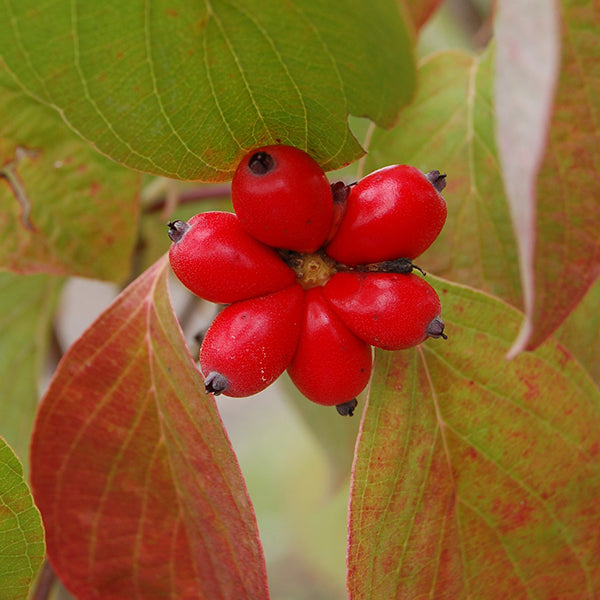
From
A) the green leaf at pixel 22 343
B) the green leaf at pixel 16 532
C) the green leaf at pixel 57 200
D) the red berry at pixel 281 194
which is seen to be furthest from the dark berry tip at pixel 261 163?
the green leaf at pixel 22 343

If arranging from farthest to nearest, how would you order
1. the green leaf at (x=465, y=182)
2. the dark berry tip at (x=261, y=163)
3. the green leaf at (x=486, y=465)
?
the green leaf at (x=465, y=182) < the green leaf at (x=486, y=465) < the dark berry tip at (x=261, y=163)

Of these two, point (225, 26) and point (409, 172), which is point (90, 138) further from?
point (409, 172)

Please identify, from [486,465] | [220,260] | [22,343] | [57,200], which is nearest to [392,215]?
[220,260]

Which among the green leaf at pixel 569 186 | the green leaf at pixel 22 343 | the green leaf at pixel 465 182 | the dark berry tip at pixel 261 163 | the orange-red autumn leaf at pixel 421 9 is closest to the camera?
the green leaf at pixel 569 186

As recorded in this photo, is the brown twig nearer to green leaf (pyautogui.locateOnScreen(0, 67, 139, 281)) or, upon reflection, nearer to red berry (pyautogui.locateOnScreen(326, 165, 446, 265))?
green leaf (pyautogui.locateOnScreen(0, 67, 139, 281))

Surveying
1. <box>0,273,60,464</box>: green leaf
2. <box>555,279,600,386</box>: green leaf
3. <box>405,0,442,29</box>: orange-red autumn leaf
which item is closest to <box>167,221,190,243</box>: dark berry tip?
<box>555,279,600,386</box>: green leaf

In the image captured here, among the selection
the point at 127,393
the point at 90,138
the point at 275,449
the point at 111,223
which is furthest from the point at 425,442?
the point at 275,449

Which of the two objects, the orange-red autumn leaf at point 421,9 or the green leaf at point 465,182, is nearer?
the green leaf at point 465,182

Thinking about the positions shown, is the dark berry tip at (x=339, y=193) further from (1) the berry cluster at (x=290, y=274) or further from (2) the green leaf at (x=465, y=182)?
(2) the green leaf at (x=465, y=182)
